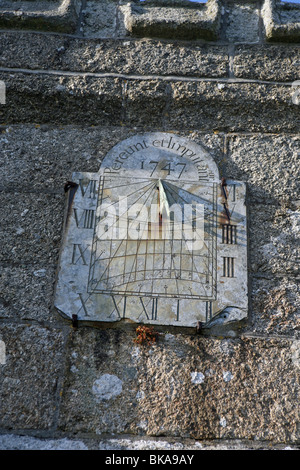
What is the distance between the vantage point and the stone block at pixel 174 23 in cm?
352

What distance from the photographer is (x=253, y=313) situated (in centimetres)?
284

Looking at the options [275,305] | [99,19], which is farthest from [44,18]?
[275,305]

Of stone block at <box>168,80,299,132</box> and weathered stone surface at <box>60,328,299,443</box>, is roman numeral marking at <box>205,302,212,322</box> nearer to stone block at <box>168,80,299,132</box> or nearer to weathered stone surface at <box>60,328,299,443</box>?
weathered stone surface at <box>60,328,299,443</box>

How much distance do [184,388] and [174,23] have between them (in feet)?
6.88

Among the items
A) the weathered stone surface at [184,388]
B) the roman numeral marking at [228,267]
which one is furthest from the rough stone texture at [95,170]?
the roman numeral marking at [228,267]

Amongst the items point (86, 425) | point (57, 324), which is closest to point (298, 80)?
point (57, 324)

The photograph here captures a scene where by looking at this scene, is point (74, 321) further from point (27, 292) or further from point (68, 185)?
point (68, 185)

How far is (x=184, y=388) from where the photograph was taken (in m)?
2.65

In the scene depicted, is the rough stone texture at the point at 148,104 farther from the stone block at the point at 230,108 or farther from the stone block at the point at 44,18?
the stone block at the point at 44,18

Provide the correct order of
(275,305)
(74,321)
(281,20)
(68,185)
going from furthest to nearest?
(281,20)
(68,185)
(275,305)
(74,321)

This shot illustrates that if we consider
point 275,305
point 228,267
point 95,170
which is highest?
point 95,170

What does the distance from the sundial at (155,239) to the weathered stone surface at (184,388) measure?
0.44 ft

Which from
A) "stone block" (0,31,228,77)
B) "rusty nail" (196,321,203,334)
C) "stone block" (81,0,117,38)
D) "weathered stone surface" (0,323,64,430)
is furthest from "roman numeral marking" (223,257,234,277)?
"stone block" (81,0,117,38)

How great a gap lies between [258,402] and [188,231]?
0.88m
